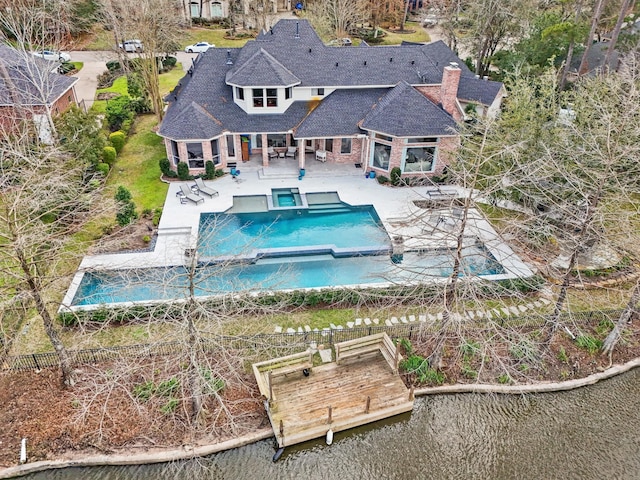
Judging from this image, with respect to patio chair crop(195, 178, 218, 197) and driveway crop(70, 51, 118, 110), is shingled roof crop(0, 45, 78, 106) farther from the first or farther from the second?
patio chair crop(195, 178, 218, 197)

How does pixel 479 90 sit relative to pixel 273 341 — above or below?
above

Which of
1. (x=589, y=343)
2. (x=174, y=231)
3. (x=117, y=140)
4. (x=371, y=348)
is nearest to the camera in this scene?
(x=371, y=348)

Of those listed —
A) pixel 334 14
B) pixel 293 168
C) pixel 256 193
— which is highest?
pixel 334 14

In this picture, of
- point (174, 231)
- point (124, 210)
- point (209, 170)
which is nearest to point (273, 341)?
point (174, 231)

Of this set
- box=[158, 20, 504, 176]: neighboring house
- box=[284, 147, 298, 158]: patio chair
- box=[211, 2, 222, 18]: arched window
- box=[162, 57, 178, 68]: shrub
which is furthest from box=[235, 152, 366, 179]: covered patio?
box=[211, 2, 222, 18]: arched window

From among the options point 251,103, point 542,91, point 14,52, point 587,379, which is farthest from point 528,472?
point 14,52

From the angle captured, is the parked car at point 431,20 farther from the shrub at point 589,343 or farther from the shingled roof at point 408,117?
the shrub at point 589,343

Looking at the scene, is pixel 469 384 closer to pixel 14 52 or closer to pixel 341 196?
pixel 341 196

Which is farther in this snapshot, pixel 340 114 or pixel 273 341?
pixel 340 114

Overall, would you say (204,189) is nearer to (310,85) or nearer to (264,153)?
(264,153)
